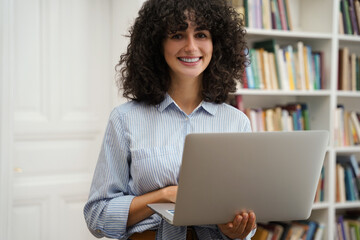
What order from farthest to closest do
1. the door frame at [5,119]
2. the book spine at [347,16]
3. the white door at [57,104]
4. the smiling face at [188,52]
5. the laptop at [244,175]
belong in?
the book spine at [347,16]
the white door at [57,104]
the door frame at [5,119]
the smiling face at [188,52]
the laptop at [244,175]

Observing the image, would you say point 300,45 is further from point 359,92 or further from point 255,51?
point 359,92

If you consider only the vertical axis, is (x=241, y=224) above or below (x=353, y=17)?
below

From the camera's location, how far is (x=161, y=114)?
1.59m

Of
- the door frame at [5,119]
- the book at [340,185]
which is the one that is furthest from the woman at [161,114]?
the book at [340,185]

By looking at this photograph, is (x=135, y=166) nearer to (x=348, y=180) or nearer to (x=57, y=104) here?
(x=57, y=104)

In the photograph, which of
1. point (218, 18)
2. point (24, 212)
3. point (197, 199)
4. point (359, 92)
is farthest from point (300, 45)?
point (197, 199)

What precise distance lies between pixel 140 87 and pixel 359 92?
2.23 metres

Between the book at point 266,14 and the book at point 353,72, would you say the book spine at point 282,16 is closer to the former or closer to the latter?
the book at point 266,14

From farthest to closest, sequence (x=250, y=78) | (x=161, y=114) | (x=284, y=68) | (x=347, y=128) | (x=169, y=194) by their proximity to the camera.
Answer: (x=347, y=128) < (x=284, y=68) < (x=250, y=78) < (x=161, y=114) < (x=169, y=194)

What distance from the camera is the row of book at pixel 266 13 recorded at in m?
3.00

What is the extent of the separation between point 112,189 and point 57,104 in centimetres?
143

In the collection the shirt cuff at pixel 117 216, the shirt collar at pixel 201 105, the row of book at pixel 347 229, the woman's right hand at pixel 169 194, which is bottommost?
the row of book at pixel 347 229

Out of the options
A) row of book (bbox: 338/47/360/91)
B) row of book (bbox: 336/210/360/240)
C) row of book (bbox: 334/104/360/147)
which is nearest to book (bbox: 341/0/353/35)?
row of book (bbox: 338/47/360/91)

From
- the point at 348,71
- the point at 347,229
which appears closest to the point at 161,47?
→ the point at 348,71
